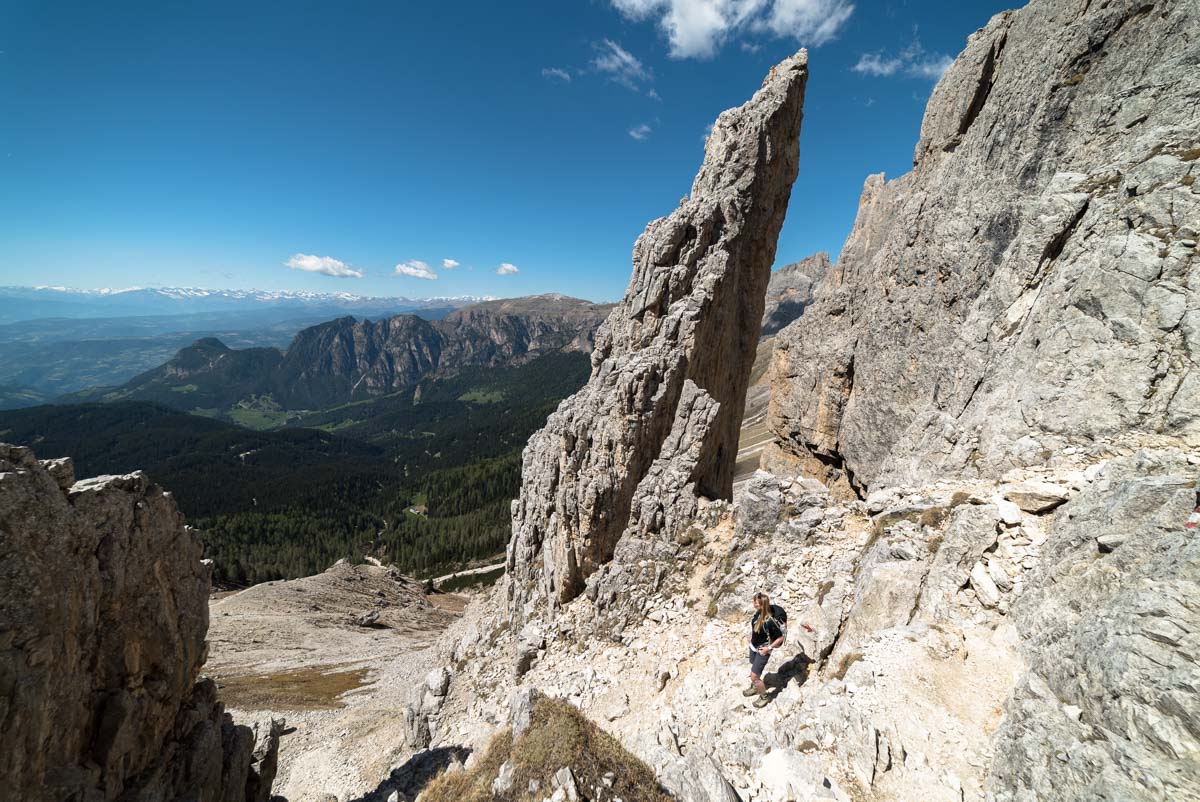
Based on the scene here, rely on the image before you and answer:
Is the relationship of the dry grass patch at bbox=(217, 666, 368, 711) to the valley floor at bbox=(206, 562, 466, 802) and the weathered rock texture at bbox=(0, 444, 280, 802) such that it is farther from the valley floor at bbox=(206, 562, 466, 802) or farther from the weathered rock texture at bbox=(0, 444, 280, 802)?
the weathered rock texture at bbox=(0, 444, 280, 802)

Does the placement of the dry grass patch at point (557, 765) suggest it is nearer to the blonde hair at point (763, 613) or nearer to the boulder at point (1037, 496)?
the blonde hair at point (763, 613)

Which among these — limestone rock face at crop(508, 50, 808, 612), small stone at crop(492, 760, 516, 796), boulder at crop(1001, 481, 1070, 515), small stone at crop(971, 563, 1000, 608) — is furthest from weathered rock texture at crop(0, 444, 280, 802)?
boulder at crop(1001, 481, 1070, 515)

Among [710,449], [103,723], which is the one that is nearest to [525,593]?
[710,449]

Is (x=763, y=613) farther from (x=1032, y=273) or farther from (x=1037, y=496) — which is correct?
(x=1032, y=273)

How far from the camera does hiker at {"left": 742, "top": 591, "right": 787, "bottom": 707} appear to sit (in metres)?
13.2

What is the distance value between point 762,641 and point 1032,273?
18803 millimetres

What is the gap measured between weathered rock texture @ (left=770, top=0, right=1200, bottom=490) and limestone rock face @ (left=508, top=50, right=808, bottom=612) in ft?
27.1

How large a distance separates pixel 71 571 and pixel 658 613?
781 inches

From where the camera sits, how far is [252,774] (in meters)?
22.0

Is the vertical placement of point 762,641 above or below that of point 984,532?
below

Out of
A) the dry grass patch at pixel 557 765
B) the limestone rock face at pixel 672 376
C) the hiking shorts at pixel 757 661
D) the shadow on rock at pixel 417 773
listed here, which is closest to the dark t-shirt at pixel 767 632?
the hiking shorts at pixel 757 661

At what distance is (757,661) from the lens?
13469 millimetres

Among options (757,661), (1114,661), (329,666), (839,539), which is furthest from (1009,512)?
(329,666)

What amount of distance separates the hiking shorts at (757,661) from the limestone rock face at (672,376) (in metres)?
11.5
